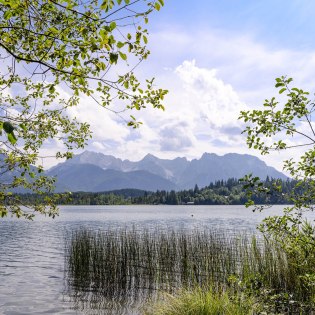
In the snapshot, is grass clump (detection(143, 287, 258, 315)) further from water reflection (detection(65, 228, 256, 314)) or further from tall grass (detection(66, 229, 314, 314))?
water reflection (detection(65, 228, 256, 314))

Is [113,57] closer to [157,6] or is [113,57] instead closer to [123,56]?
[123,56]

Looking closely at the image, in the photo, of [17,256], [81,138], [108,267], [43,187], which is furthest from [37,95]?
[17,256]

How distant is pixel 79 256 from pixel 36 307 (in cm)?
438

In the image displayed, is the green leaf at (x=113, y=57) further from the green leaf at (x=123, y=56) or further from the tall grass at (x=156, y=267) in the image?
the tall grass at (x=156, y=267)

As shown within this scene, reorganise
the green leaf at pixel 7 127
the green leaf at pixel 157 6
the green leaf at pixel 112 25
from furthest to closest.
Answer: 1. the green leaf at pixel 157 6
2. the green leaf at pixel 112 25
3. the green leaf at pixel 7 127

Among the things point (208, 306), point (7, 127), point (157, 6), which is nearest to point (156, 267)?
point (208, 306)

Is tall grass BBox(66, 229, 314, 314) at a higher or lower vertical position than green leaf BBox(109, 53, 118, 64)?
lower

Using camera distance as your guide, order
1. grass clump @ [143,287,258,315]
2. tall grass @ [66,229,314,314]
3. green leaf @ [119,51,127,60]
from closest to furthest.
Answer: green leaf @ [119,51,127,60] → grass clump @ [143,287,258,315] → tall grass @ [66,229,314,314]

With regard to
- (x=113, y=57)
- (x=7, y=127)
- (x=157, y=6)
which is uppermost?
(x=157, y=6)

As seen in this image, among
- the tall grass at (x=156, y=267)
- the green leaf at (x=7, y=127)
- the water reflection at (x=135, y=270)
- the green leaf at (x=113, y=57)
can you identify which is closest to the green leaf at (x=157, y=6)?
the green leaf at (x=113, y=57)

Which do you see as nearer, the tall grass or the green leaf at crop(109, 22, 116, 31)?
the green leaf at crop(109, 22, 116, 31)

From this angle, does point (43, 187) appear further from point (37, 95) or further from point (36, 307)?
point (36, 307)

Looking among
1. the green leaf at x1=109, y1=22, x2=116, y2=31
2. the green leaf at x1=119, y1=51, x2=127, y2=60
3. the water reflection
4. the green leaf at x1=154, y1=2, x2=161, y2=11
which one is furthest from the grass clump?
the green leaf at x1=109, y1=22, x2=116, y2=31

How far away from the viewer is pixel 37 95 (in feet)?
29.0
